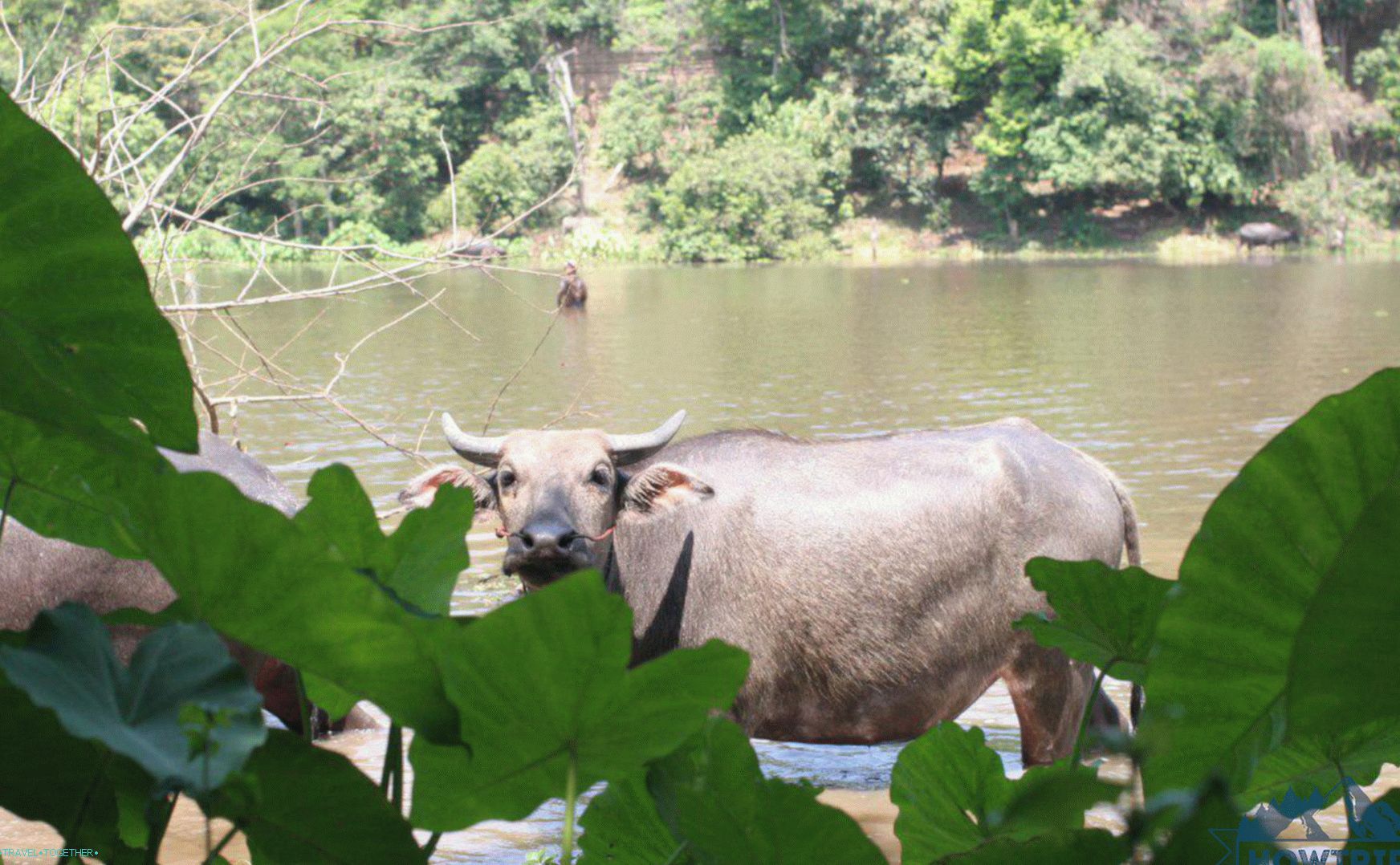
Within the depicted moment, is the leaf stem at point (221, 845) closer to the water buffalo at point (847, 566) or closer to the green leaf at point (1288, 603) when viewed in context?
the green leaf at point (1288, 603)

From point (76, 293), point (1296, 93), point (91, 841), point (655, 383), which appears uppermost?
point (1296, 93)

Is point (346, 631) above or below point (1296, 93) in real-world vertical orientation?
below

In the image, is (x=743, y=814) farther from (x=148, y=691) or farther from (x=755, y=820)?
(x=148, y=691)

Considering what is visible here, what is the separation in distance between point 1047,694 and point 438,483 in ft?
7.31

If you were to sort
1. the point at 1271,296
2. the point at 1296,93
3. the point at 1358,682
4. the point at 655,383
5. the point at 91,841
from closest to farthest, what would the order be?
the point at 1358,682
the point at 91,841
the point at 655,383
the point at 1271,296
the point at 1296,93

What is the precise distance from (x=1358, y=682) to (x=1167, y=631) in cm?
10

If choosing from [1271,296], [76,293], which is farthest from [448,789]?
[1271,296]

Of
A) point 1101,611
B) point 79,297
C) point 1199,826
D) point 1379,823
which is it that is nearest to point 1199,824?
point 1199,826

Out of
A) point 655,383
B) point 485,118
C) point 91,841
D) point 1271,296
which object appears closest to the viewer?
point 91,841

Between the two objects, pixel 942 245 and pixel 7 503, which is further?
pixel 942 245

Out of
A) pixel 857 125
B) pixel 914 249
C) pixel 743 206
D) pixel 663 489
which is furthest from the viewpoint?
pixel 857 125

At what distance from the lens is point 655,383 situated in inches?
729

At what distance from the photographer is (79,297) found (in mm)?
704

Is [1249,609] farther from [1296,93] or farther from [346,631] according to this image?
[1296,93]
